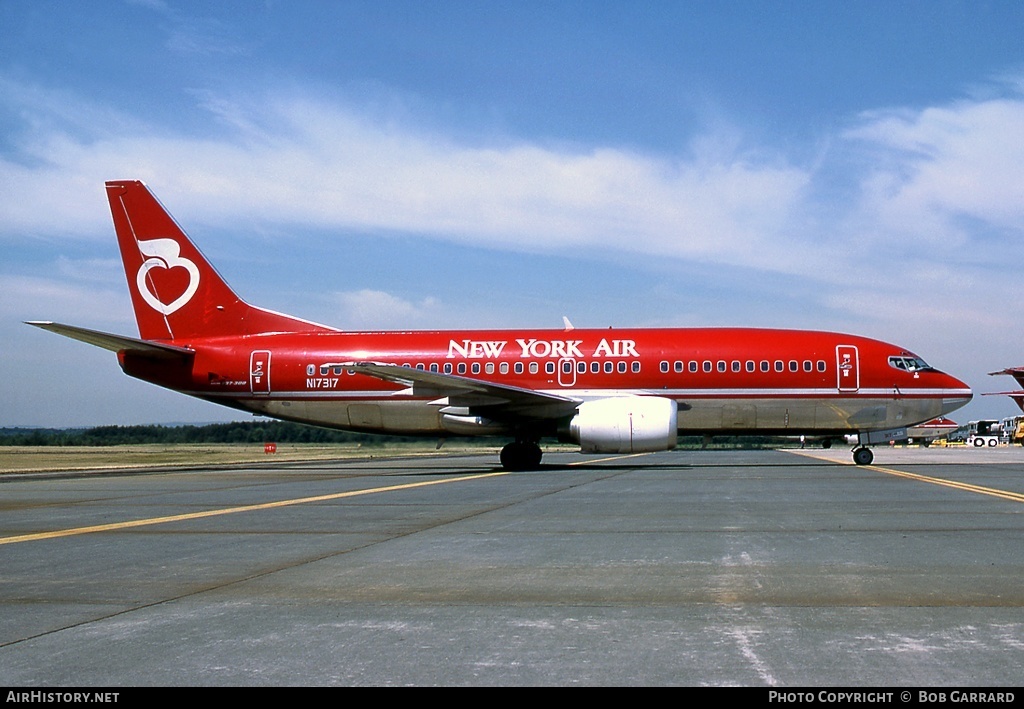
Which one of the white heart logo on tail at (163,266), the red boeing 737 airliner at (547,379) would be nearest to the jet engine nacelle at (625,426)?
the red boeing 737 airliner at (547,379)

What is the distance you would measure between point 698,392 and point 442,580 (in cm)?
1872

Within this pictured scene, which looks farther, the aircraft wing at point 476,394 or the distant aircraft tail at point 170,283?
the distant aircraft tail at point 170,283

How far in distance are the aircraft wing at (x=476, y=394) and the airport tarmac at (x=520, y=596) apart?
32.2 feet

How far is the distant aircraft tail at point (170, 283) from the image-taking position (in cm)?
2775

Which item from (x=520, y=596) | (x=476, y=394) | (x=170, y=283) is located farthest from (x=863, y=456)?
(x=520, y=596)

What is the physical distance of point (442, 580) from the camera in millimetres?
6523

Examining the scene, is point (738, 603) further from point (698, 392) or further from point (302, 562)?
point (698, 392)

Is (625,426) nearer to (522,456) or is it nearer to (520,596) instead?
(522,456)

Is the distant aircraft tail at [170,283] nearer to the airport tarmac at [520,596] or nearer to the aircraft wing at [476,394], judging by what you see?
the aircraft wing at [476,394]

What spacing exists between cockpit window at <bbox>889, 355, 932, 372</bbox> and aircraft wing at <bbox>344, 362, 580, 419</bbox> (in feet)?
28.2

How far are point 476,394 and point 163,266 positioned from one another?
36.0ft

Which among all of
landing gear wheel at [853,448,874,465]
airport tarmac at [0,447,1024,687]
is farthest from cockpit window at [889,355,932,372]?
airport tarmac at [0,447,1024,687]

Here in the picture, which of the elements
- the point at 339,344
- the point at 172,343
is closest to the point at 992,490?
the point at 339,344

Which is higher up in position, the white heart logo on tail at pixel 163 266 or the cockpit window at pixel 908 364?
the white heart logo on tail at pixel 163 266
